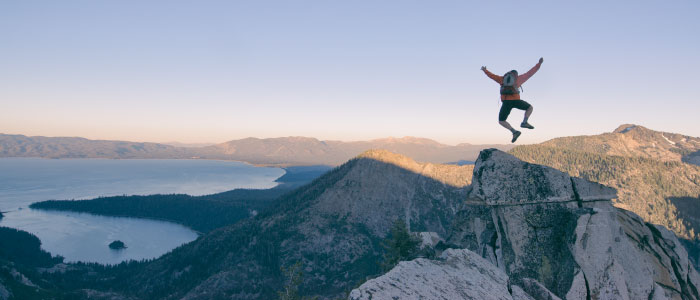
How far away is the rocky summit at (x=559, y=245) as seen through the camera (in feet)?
41.4

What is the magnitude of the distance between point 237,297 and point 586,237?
96.5m

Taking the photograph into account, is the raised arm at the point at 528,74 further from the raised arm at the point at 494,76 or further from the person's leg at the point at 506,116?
the person's leg at the point at 506,116

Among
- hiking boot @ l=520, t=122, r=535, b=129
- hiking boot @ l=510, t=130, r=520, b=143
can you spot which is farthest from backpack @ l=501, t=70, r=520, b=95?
hiking boot @ l=510, t=130, r=520, b=143

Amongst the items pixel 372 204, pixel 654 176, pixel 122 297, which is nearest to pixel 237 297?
pixel 122 297

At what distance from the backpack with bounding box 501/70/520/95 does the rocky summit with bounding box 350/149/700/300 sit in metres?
4.22

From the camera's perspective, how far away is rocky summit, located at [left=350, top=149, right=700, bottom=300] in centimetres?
→ 1263

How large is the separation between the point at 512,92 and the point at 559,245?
746 centimetres

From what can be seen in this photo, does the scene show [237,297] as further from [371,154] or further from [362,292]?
[362,292]

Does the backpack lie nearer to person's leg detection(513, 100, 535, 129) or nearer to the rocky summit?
person's leg detection(513, 100, 535, 129)

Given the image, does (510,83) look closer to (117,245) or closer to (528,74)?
(528,74)

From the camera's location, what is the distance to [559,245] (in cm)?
1445

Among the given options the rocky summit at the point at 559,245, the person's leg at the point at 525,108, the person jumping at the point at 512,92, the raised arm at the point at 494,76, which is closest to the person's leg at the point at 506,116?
the person jumping at the point at 512,92

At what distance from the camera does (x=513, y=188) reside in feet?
52.0

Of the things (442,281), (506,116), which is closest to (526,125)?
(506,116)
